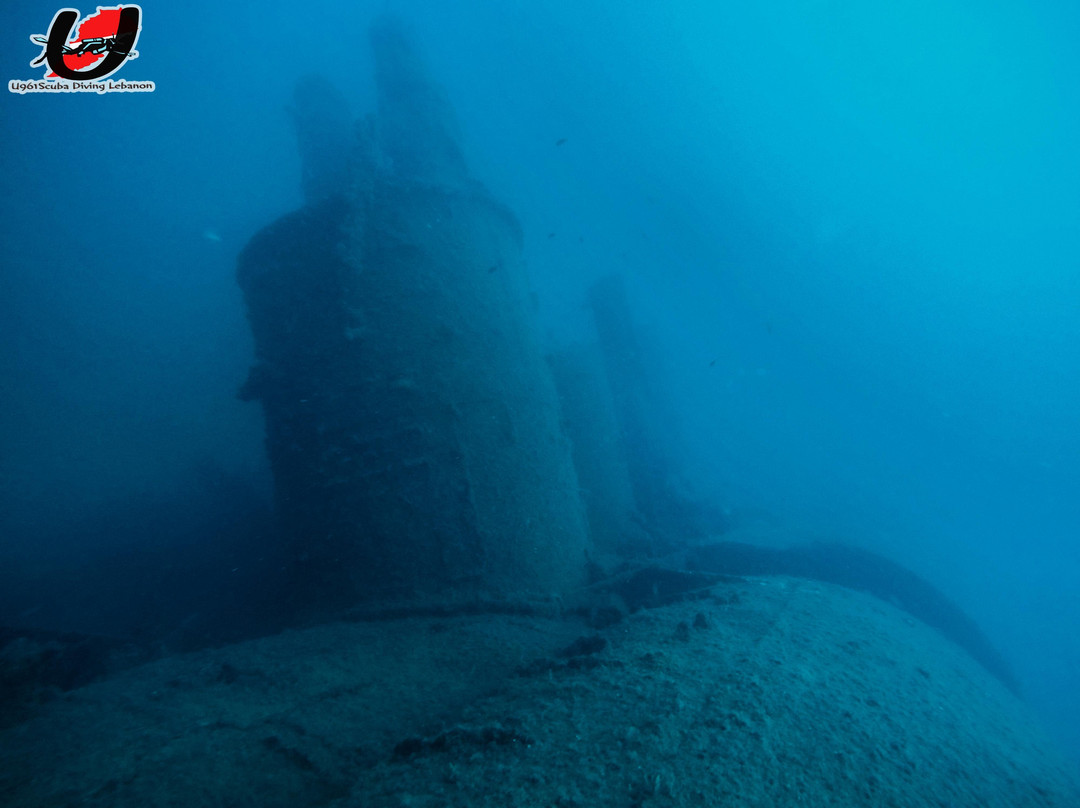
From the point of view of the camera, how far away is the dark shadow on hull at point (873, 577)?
29.3 feet

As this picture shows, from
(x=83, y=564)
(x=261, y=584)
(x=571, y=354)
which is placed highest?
(x=571, y=354)

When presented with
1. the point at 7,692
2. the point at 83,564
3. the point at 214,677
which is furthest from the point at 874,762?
the point at 83,564

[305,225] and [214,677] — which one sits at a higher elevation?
[305,225]

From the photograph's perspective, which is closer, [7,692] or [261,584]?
[7,692]

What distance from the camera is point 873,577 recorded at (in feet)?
32.8

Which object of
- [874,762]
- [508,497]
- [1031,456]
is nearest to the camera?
[874,762]

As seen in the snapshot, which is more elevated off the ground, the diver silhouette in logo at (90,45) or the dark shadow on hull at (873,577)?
the diver silhouette in logo at (90,45)

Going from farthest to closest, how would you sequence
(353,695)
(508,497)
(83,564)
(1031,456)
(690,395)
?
(690,395), (1031,456), (83,564), (508,497), (353,695)

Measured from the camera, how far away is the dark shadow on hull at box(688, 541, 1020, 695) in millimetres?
8938

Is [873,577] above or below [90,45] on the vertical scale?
below

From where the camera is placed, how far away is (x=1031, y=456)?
37.9 m

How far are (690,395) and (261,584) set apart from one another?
145 feet

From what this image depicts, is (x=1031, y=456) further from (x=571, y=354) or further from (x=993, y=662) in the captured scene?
(x=571, y=354)

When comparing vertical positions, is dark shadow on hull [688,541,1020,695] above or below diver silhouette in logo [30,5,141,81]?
below
